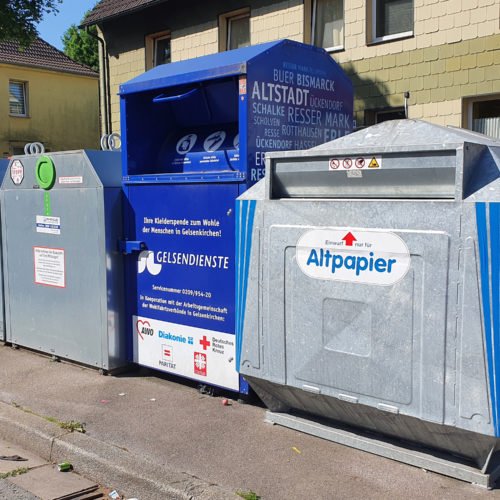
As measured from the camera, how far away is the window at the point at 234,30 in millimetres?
10758

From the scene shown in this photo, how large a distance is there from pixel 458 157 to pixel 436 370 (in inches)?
39.2

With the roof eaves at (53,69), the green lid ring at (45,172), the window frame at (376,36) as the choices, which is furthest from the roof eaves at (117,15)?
the roof eaves at (53,69)

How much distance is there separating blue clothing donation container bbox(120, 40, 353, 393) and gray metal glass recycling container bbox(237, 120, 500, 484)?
0.62 meters

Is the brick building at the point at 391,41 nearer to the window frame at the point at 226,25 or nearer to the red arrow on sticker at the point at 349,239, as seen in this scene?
the window frame at the point at 226,25

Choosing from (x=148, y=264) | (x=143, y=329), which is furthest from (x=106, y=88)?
(x=143, y=329)

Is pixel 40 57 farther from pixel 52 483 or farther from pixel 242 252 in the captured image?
pixel 52 483

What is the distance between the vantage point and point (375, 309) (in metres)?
3.18

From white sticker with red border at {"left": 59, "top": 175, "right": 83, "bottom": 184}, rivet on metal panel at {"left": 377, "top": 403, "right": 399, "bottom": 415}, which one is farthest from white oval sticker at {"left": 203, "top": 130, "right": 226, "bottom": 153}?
rivet on metal panel at {"left": 377, "top": 403, "right": 399, "bottom": 415}

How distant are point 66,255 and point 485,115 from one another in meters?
5.58

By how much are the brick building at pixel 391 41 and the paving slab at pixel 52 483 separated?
6.46m

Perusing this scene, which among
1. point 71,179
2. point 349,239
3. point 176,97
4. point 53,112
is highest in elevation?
point 53,112

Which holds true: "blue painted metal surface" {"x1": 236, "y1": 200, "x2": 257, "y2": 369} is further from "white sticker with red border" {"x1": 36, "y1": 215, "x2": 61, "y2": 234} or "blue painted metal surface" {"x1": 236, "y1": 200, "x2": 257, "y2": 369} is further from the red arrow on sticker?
"white sticker with red border" {"x1": 36, "y1": 215, "x2": 61, "y2": 234}

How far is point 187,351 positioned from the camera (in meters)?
4.69

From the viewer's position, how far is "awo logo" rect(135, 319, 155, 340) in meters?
4.98
